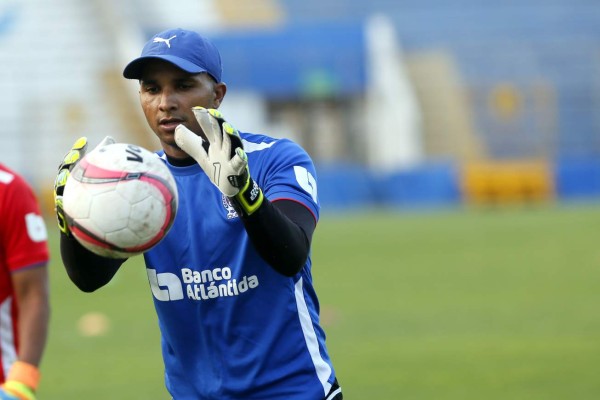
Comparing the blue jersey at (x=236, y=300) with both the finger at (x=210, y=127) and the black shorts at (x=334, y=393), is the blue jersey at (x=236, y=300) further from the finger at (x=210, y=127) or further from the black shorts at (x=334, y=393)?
the finger at (x=210, y=127)

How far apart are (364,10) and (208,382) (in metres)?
34.0

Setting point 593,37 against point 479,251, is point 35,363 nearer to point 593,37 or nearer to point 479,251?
point 479,251

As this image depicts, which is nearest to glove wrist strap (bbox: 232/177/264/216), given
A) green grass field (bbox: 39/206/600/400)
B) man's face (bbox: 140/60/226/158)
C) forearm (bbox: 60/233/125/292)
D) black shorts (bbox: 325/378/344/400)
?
man's face (bbox: 140/60/226/158)

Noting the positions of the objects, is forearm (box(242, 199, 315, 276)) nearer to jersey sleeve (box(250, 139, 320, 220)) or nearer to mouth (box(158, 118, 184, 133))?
jersey sleeve (box(250, 139, 320, 220))

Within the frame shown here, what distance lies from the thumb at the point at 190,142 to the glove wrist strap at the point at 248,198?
16 centimetres

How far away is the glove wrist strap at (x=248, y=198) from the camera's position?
12.3ft

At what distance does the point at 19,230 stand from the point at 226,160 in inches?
61.7

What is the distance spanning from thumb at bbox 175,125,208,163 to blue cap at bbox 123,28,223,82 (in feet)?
1.08

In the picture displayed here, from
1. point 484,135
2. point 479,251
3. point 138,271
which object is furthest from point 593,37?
point 138,271

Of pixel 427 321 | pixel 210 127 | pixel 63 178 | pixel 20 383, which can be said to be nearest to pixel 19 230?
pixel 20 383

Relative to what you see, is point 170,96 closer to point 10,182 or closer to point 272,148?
point 272,148

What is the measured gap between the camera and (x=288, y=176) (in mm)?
4168

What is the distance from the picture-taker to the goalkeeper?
4.14 metres

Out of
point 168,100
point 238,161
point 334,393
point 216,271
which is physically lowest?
point 334,393
